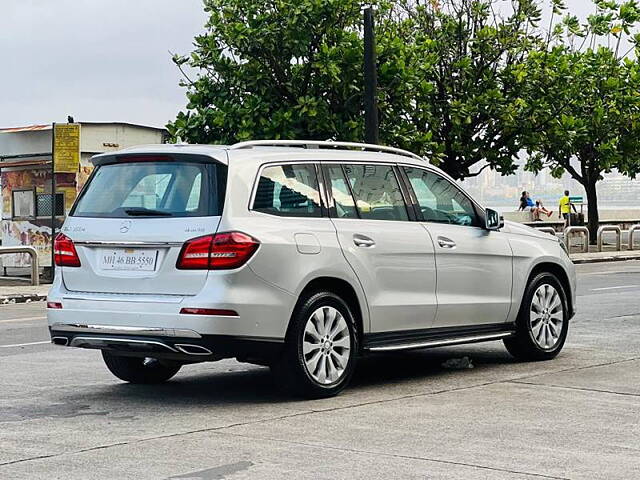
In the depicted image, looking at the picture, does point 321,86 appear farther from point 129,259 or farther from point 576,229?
point 129,259

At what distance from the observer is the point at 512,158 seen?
36.9 m

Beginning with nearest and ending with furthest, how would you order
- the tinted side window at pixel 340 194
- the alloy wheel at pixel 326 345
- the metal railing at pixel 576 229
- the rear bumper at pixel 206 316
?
1. the rear bumper at pixel 206 316
2. the alloy wheel at pixel 326 345
3. the tinted side window at pixel 340 194
4. the metal railing at pixel 576 229

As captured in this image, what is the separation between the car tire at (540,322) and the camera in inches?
429

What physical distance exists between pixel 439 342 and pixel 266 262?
204cm

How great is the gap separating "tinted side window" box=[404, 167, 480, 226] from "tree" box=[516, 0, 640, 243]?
2510 cm

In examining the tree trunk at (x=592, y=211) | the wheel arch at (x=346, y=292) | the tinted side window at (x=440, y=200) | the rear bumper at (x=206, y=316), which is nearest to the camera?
the rear bumper at (x=206, y=316)

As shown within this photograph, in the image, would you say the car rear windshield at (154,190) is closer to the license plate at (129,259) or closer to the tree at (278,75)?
the license plate at (129,259)

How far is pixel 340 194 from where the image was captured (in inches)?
375

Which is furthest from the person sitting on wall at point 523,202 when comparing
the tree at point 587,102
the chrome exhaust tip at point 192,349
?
the chrome exhaust tip at point 192,349

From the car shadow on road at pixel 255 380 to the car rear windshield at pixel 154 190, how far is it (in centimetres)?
130

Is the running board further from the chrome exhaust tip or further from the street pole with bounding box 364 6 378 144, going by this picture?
the street pole with bounding box 364 6 378 144

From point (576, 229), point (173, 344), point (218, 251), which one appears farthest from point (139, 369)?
point (576, 229)

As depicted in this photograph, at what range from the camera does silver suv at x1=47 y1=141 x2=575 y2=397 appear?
853 cm

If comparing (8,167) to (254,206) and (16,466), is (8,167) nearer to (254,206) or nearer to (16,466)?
(254,206)
